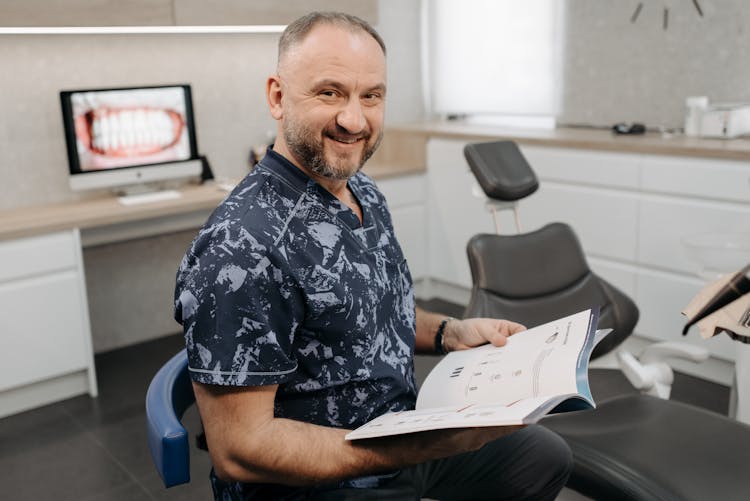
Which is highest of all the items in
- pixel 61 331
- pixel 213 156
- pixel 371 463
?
pixel 213 156

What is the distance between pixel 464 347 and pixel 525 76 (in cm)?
288

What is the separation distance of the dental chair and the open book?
41cm

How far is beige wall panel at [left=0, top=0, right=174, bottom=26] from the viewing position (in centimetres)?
291

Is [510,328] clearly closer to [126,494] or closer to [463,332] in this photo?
[463,332]

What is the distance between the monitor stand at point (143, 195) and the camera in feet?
10.7

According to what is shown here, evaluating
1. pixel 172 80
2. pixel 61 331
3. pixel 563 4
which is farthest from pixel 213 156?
pixel 563 4

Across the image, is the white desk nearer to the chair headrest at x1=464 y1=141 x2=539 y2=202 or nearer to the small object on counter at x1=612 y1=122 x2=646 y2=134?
the chair headrest at x1=464 y1=141 x2=539 y2=202

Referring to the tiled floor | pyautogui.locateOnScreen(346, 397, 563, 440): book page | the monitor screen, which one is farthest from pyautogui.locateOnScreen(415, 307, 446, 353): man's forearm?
the monitor screen

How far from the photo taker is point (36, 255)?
9.41ft

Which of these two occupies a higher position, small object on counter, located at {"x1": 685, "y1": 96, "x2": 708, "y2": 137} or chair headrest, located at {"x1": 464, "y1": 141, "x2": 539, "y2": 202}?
small object on counter, located at {"x1": 685, "y1": 96, "x2": 708, "y2": 137}

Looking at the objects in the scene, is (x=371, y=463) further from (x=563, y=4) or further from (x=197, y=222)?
(x=563, y=4)

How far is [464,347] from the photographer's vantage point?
5.16ft

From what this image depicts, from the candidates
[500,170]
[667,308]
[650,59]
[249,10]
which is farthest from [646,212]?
[249,10]

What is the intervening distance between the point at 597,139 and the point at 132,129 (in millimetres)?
2012
